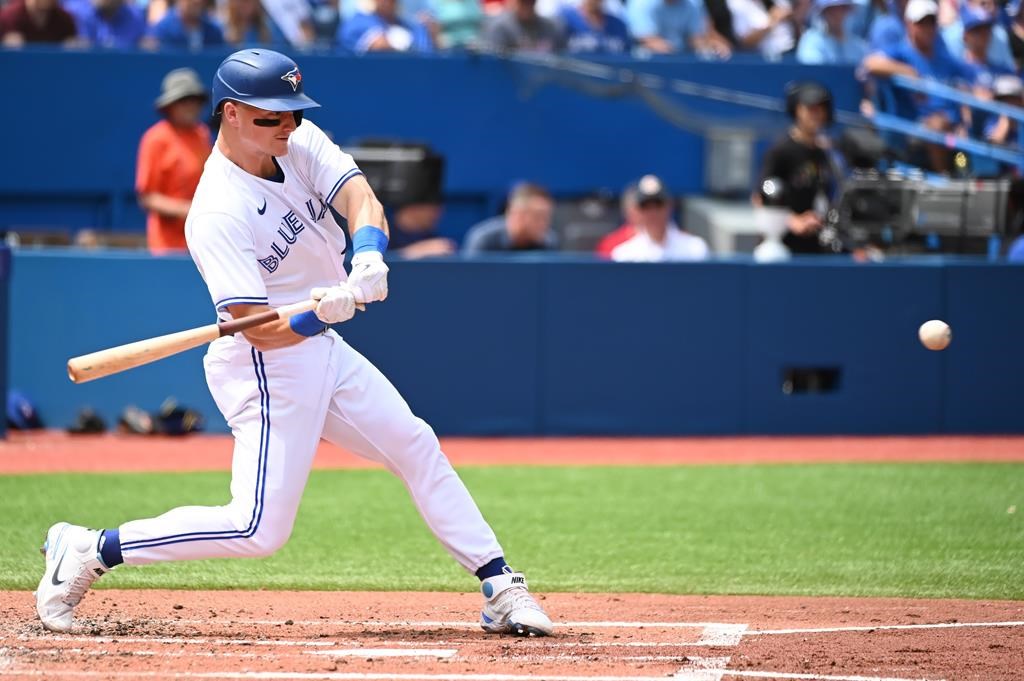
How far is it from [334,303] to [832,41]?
1043 cm

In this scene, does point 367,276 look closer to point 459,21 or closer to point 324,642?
point 324,642

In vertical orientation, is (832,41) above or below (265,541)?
above

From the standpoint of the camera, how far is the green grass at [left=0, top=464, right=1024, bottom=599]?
687 cm

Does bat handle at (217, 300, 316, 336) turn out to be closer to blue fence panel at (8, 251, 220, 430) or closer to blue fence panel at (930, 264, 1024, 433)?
blue fence panel at (8, 251, 220, 430)

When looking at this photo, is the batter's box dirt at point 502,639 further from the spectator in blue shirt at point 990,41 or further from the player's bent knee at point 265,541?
the spectator in blue shirt at point 990,41

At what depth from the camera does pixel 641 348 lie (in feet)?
36.5

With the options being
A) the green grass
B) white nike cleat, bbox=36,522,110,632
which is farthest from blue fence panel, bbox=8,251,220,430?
white nike cleat, bbox=36,522,110,632

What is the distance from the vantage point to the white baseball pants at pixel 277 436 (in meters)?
5.29

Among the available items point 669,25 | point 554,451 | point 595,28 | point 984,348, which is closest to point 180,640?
point 554,451

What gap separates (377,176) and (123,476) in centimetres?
378

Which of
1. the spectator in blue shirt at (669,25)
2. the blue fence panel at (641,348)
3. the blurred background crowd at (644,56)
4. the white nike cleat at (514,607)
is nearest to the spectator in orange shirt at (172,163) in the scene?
the blurred background crowd at (644,56)

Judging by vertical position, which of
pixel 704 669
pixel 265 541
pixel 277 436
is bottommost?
pixel 704 669

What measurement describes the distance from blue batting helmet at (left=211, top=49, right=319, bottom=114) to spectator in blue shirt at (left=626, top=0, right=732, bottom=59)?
979cm

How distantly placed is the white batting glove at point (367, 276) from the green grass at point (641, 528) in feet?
6.20
